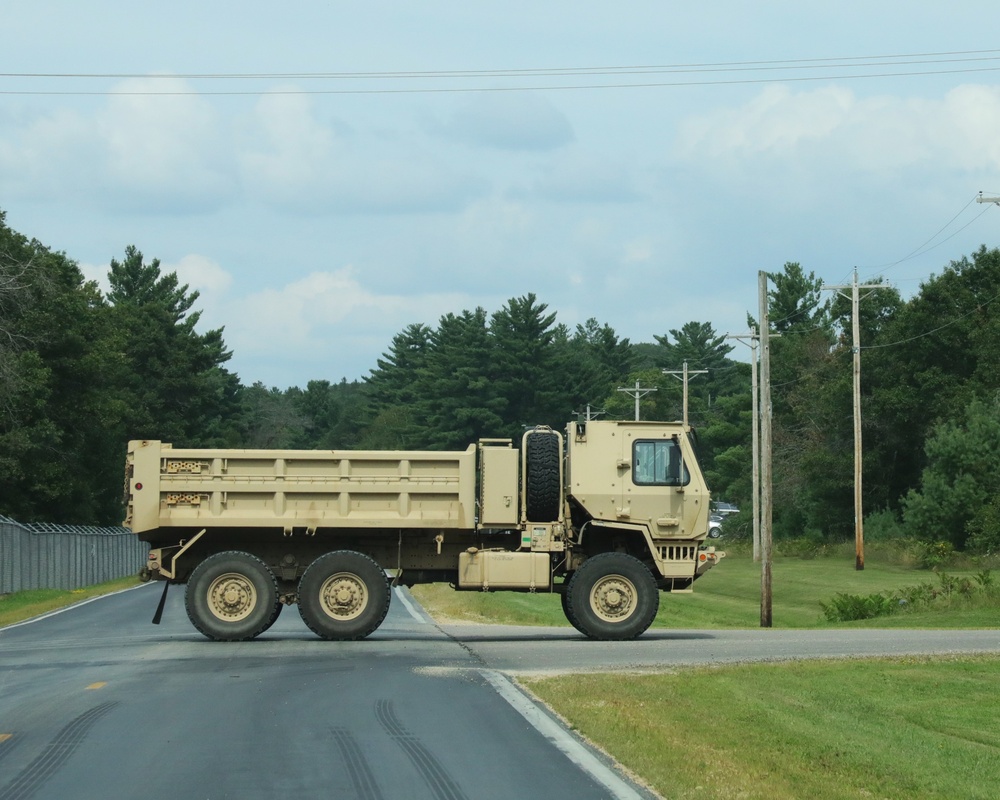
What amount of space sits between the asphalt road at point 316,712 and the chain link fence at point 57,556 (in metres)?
17.4

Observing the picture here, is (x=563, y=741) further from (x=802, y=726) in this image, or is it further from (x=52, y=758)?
(x=52, y=758)

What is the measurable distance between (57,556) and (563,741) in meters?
38.5

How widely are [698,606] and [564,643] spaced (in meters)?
23.2

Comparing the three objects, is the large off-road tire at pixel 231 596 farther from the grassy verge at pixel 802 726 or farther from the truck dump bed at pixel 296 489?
the grassy verge at pixel 802 726

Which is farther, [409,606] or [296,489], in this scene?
[409,606]

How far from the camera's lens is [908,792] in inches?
372

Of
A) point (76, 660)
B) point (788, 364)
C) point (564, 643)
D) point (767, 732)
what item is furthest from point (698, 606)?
point (788, 364)

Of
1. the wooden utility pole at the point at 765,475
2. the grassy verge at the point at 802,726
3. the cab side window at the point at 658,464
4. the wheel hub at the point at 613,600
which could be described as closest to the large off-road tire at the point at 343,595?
the wheel hub at the point at 613,600

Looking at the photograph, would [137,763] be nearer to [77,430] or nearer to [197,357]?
[77,430]

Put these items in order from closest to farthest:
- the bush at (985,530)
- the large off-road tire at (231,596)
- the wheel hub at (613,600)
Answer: the large off-road tire at (231,596)
the wheel hub at (613,600)
the bush at (985,530)

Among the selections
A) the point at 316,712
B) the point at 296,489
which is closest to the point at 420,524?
the point at 296,489

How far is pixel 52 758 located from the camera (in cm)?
1040

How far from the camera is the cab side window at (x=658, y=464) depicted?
21.9 metres

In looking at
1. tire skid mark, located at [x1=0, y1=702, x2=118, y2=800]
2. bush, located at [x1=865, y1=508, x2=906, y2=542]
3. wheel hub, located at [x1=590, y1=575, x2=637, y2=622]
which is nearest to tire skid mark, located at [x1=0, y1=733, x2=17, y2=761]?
tire skid mark, located at [x1=0, y1=702, x2=118, y2=800]
